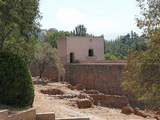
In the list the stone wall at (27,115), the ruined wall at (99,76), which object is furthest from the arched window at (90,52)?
the stone wall at (27,115)

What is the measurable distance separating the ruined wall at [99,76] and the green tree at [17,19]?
72.5 ft

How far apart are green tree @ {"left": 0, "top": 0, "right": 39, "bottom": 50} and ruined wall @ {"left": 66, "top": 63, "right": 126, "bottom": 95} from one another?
2210 cm

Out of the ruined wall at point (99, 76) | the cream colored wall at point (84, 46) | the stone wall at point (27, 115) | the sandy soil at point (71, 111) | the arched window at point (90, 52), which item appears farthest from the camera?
the arched window at point (90, 52)

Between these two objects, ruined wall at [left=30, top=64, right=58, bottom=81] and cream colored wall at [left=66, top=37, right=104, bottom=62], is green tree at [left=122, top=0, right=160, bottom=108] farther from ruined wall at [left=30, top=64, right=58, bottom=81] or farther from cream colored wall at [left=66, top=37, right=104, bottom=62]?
cream colored wall at [left=66, top=37, right=104, bottom=62]

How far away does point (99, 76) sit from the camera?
42.5 meters

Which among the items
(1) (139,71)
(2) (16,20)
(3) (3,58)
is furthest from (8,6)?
(1) (139,71)

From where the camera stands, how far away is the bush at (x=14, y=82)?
13.6 m

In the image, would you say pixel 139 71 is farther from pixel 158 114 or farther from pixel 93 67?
pixel 93 67

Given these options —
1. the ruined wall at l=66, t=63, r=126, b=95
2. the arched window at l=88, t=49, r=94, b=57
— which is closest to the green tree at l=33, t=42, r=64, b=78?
the ruined wall at l=66, t=63, r=126, b=95

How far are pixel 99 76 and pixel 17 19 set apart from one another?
2830cm

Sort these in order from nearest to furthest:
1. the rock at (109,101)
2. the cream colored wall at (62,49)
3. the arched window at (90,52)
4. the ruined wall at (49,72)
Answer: the rock at (109,101) < the ruined wall at (49,72) < the cream colored wall at (62,49) < the arched window at (90,52)

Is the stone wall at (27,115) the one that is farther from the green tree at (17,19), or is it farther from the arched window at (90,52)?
the arched window at (90,52)

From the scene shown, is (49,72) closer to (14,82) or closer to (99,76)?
(99,76)

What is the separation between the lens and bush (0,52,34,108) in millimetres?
13586
